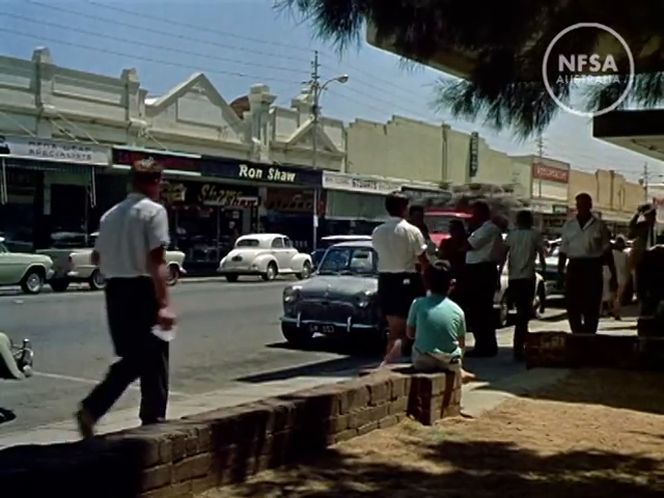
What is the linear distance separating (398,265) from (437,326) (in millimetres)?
2167

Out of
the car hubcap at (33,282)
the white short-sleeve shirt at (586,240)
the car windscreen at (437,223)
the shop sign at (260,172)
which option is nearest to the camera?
the white short-sleeve shirt at (586,240)

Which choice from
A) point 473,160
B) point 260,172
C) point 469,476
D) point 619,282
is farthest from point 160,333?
point 473,160

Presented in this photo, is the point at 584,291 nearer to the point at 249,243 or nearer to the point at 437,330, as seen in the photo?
the point at 437,330

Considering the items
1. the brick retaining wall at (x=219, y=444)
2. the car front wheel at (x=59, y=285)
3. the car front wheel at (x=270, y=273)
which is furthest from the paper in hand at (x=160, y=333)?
the car front wheel at (x=270, y=273)

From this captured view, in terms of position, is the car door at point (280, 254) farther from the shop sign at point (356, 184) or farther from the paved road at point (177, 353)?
the paved road at point (177, 353)

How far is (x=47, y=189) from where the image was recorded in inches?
1310

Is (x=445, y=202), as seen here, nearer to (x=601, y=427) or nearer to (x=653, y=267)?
(x=653, y=267)

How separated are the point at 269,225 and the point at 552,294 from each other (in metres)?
21.4

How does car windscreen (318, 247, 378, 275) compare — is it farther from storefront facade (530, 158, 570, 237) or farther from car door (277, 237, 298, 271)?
storefront facade (530, 158, 570, 237)

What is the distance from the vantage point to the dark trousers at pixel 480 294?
12039mm

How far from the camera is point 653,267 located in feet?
47.6

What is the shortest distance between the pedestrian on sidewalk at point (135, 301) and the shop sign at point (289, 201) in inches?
1491

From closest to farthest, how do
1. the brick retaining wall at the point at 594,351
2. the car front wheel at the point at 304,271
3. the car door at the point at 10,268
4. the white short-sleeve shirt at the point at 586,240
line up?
the brick retaining wall at the point at 594,351 → the white short-sleeve shirt at the point at 586,240 → the car door at the point at 10,268 → the car front wheel at the point at 304,271

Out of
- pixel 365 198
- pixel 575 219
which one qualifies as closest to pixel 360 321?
pixel 575 219
